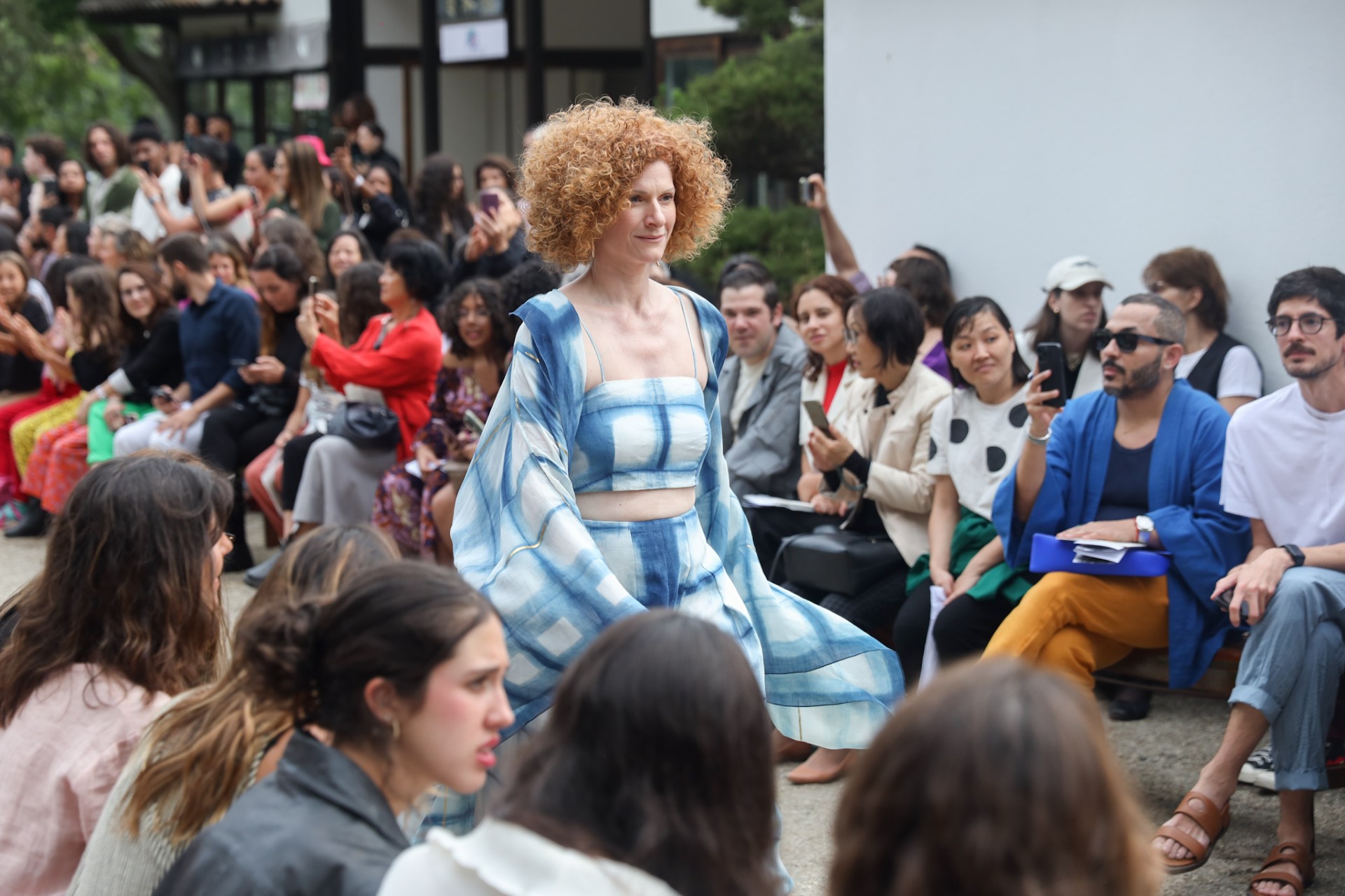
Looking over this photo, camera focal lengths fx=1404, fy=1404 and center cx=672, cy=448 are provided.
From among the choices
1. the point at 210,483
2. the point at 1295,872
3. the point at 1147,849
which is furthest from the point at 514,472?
the point at 1295,872

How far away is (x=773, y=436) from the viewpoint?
520 centimetres

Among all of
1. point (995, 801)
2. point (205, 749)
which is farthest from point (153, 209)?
point (995, 801)

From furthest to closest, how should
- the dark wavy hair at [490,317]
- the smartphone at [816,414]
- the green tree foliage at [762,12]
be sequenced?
the green tree foliage at [762,12], the dark wavy hair at [490,317], the smartphone at [816,414]

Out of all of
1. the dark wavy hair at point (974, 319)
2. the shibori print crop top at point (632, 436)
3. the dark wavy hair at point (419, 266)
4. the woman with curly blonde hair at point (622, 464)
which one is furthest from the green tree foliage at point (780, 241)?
the shibori print crop top at point (632, 436)

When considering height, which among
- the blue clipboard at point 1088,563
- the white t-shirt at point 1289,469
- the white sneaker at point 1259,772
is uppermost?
the white t-shirt at point 1289,469

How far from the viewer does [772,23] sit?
9211 mm

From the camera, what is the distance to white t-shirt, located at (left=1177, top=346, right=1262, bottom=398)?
4.61m

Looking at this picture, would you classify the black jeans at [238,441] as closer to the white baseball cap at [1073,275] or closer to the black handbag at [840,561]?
the black handbag at [840,561]

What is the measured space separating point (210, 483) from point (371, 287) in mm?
4231

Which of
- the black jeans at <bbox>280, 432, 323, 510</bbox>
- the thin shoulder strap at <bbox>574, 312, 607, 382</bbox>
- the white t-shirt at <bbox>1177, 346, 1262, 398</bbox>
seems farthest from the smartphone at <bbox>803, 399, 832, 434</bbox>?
the black jeans at <bbox>280, 432, 323, 510</bbox>

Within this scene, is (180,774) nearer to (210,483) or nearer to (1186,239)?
(210,483)

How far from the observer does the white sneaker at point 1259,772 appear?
150 inches

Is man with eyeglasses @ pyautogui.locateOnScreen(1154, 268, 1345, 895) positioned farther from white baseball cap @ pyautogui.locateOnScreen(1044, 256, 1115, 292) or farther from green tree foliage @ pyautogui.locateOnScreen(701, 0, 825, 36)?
green tree foliage @ pyautogui.locateOnScreen(701, 0, 825, 36)

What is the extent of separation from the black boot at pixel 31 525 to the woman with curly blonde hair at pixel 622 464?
237 inches
